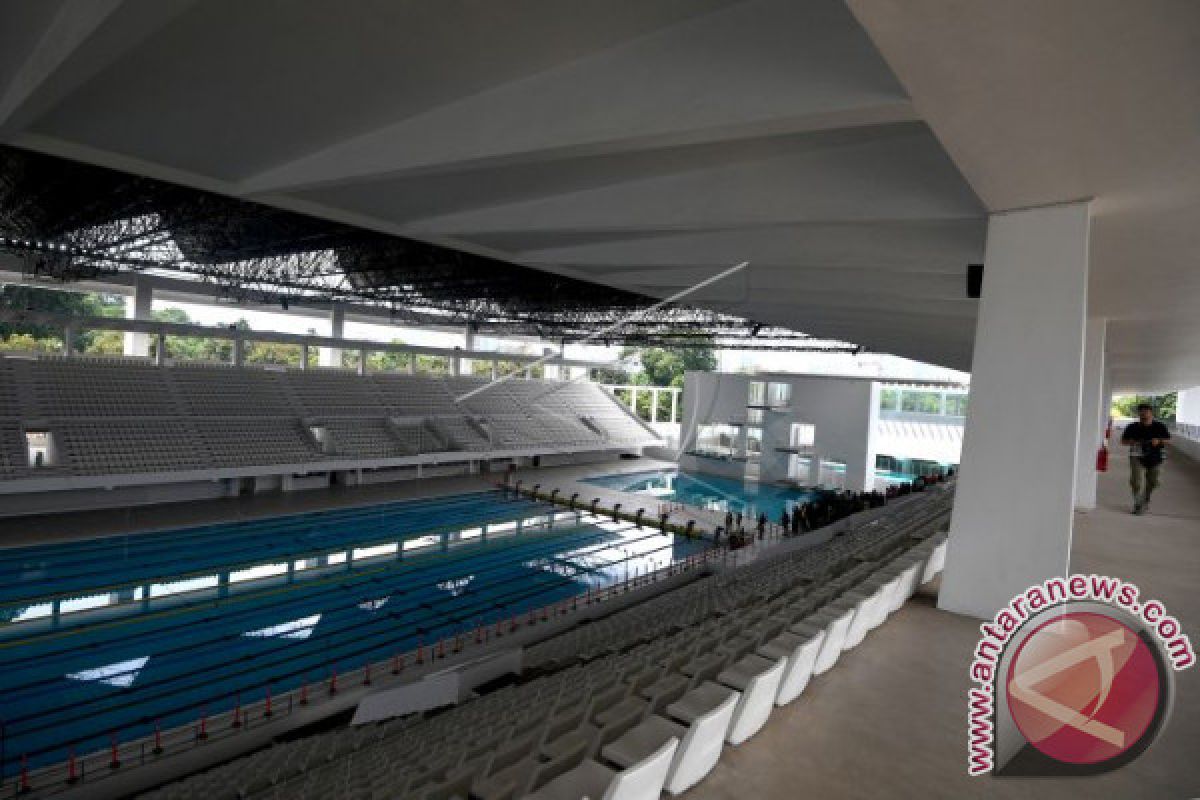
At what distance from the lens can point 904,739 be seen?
3.53 m

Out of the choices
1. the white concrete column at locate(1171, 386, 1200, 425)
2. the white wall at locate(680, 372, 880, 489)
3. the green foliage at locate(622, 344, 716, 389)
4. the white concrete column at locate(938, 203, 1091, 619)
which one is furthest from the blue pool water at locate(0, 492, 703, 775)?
the white concrete column at locate(1171, 386, 1200, 425)

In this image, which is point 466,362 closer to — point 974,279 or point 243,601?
point 243,601

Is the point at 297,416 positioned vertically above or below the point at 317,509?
above

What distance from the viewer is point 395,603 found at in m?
12.0

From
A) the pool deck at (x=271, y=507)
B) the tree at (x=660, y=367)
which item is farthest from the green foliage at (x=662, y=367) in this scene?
the pool deck at (x=271, y=507)

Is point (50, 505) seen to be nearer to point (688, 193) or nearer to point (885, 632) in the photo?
point (688, 193)

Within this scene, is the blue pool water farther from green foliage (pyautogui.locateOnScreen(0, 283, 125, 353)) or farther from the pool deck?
green foliage (pyautogui.locateOnScreen(0, 283, 125, 353))

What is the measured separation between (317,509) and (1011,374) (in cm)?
1804

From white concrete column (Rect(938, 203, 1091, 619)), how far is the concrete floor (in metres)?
0.70

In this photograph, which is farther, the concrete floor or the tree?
the tree

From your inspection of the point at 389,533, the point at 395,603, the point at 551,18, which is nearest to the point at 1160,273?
the point at 551,18

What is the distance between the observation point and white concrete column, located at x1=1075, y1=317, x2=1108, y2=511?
10.3 m

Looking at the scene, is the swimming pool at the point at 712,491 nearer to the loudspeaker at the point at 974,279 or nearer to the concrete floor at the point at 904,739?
the loudspeaker at the point at 974,279

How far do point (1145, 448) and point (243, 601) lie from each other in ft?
50.7
